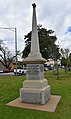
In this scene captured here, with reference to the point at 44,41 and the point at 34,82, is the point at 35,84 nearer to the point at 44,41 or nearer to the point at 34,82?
the point at 34,82

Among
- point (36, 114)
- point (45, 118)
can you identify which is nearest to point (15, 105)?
point (36, 114)

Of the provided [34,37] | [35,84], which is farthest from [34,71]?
[34,37]

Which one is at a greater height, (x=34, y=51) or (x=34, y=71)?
(x=34, y=51)

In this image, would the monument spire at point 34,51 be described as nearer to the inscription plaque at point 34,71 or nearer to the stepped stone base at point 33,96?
the inscription plaque at point 34,71

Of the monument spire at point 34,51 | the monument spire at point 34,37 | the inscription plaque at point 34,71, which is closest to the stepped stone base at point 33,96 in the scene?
the inscription plaque at point 34,71

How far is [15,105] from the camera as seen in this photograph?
7.50m

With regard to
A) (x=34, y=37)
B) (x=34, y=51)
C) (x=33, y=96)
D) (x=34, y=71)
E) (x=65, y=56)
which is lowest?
(x=33, y=96)

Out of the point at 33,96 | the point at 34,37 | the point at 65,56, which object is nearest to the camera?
the point at 33,96

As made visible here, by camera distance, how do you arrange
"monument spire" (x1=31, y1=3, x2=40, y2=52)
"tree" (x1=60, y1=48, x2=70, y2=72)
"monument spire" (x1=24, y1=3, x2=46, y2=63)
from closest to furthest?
1. "monument spire" (x1=24, y1=3, x2=46, y2=63)
2. "monument spire" (x1=31, y1=3, x2=40, y2=52)
3. "tree" (x1=60, y1=48, x2=70, y2=72)

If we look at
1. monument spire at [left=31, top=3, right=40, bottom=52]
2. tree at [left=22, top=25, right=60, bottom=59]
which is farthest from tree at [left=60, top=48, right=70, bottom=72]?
monument spire at [left=31, top=3, right=40, bottom=52]

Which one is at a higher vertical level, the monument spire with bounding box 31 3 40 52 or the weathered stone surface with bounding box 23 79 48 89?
the monument spire with bounding box 31 3 40 52

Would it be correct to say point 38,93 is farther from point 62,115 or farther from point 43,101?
point 62,115

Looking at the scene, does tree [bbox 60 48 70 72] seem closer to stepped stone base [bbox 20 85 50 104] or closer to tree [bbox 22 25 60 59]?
tree [bbox 22 25 60 59]

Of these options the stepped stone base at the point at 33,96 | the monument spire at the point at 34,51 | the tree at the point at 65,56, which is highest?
the tree at the point at 65,56
